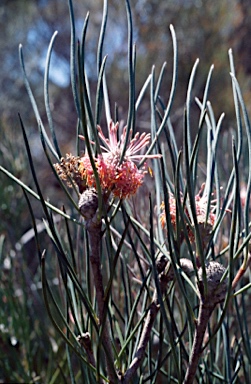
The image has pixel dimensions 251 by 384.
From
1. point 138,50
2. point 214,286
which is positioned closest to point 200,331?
point 214,286

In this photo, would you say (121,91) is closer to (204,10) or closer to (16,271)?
(204,10)

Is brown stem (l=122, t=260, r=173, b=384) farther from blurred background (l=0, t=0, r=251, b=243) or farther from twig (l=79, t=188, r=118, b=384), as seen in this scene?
blurred background (l=0, t=0, r=251, b=243)

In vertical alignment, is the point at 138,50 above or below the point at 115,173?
above

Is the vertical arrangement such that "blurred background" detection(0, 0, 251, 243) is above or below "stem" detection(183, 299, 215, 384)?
above

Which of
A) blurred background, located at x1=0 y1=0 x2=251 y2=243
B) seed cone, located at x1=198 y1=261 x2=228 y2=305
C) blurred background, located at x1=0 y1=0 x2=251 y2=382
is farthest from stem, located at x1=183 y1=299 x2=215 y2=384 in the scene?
blurred background, located at x1=0 y1=0 x2=251 y2=243

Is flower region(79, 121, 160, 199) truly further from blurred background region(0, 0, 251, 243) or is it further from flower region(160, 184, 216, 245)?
blurred background region(0, 0, 251, 243)

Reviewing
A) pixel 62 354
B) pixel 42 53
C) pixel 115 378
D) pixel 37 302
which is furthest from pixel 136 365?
pixel 42 53

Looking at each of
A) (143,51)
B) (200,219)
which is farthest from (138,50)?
(200,219)

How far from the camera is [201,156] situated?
1.21m

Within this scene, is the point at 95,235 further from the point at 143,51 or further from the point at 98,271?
the point at 143,51

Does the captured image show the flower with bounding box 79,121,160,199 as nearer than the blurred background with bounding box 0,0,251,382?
Yes

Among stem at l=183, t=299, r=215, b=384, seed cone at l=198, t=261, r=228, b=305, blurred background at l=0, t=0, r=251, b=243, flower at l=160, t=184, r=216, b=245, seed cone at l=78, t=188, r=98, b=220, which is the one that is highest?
blurred background at l=0, t=0, r=251, b=243

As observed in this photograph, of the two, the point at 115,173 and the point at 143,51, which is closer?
the point at 115,173

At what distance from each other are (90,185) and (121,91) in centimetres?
287
